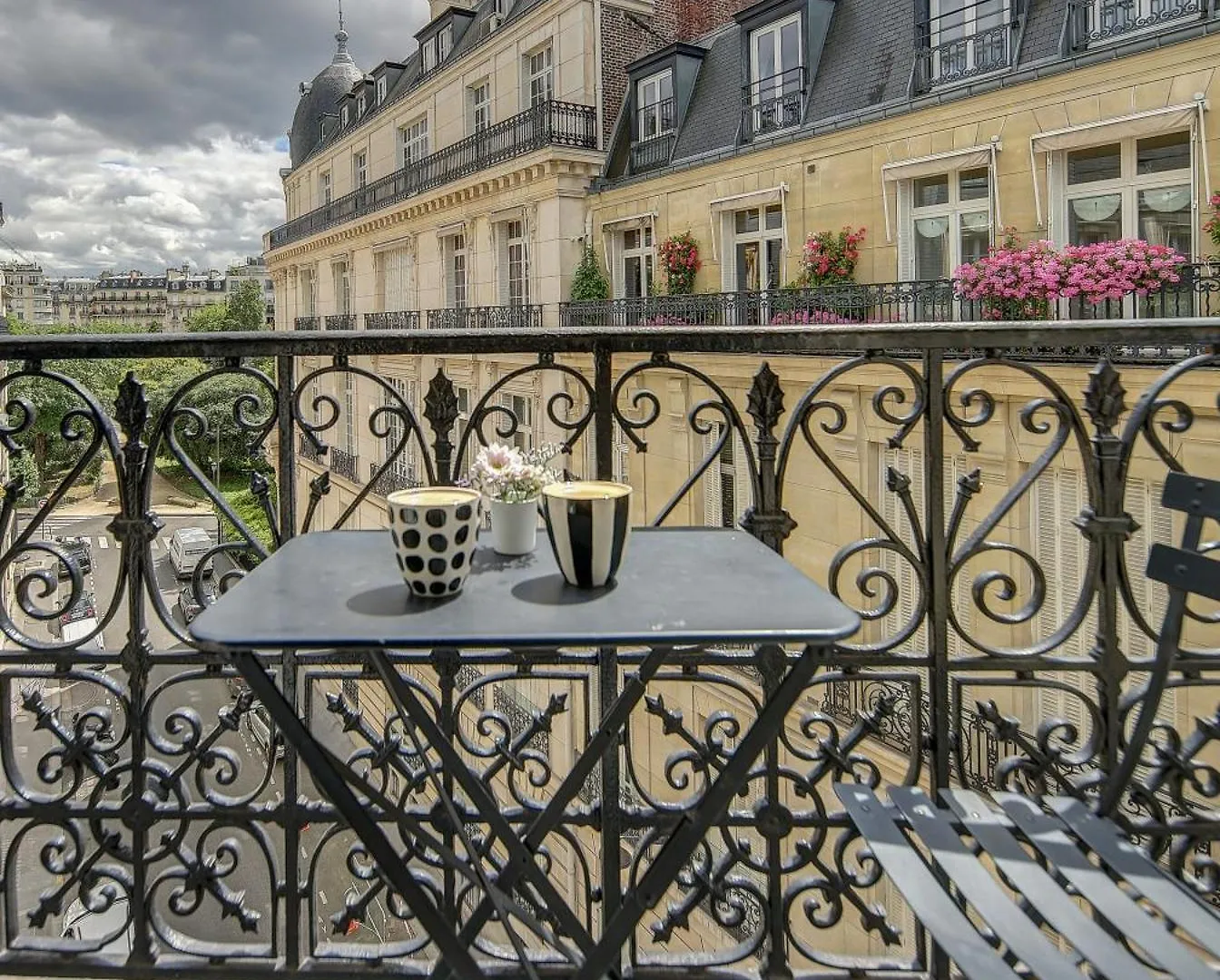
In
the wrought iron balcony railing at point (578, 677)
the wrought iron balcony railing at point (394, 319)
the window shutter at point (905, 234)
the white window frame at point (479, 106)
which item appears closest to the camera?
the wrought iron balcony railing at point (578, 677)

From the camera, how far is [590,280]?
1734cm

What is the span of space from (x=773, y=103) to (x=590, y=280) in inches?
189

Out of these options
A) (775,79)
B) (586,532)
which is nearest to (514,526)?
(586,532)

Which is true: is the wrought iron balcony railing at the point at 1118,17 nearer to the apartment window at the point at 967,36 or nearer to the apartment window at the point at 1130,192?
the apartment window at the point at 967,36

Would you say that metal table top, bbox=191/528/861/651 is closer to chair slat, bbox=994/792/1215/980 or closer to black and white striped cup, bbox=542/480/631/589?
black and white striped cup, bbox=542/480/631/589

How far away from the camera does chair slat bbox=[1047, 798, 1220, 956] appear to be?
1.38m

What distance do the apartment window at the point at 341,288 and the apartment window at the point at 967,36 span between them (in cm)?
1986

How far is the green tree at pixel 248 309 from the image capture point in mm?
71500

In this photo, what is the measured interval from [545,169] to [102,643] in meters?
18.8

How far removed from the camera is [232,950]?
1.99m

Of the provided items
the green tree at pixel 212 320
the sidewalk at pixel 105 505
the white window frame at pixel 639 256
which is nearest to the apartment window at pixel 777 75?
the white window frame at pixel 639 256

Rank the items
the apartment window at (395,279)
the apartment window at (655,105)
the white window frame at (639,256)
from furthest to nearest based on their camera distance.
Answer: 1. the apartment window at (395,279)
2. the apartment window at (655,105)
3. the white window frame at (639,256)

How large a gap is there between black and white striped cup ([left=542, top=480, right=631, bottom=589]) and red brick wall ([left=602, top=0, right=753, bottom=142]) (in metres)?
17.8

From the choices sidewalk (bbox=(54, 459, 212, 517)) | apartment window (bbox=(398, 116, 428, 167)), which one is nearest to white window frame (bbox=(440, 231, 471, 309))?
apartment window (bbox=(398, 116, 428, 167))
